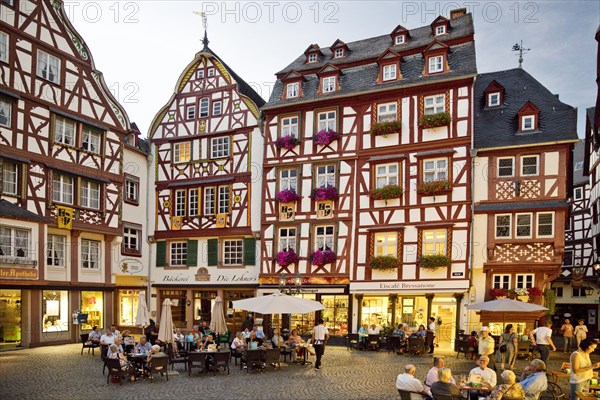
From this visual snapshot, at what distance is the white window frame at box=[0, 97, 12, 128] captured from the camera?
873 inches

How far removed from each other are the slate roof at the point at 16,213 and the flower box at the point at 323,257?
12.1m

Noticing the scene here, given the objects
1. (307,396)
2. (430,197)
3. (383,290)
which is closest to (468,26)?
(430,197)

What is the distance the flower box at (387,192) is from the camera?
81.2 feet

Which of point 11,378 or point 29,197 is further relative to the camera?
point 29,197

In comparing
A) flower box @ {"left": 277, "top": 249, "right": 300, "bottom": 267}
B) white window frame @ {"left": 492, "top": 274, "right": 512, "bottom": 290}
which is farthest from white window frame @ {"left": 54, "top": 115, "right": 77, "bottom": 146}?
white window frame @ {"left": 492, "top": 274, "right": 512, "bottom": 290}

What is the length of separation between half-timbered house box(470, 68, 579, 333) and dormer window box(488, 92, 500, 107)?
1552 mm

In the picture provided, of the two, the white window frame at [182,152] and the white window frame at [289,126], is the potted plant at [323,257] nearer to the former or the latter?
the white window frame at [289,126]

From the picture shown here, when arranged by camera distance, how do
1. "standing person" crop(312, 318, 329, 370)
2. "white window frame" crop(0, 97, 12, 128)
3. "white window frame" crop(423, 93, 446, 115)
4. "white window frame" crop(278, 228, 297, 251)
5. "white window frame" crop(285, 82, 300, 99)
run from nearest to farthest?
"standing person" crop(312, 318, 329, 370), "white window frame" crop(0, 97, 12, 128), "white window frame" crop(423, 93, 446, 115), "white window frame" crop(278, 228, 297, 251), "white window frame" crop(285, 82, 300, 99)

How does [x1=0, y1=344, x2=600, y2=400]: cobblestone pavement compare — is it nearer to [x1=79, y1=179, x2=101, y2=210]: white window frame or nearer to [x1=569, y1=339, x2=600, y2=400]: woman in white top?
[x1=569, y1=339, x2=600, y2=400]: woman in white top

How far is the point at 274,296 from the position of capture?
18.2 meters

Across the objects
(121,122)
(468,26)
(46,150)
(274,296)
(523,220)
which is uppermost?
(468,26)

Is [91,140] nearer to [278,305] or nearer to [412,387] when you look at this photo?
[278,305]

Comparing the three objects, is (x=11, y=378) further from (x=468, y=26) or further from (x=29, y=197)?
(x=468, y=26)

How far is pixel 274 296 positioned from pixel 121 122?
15.1m
